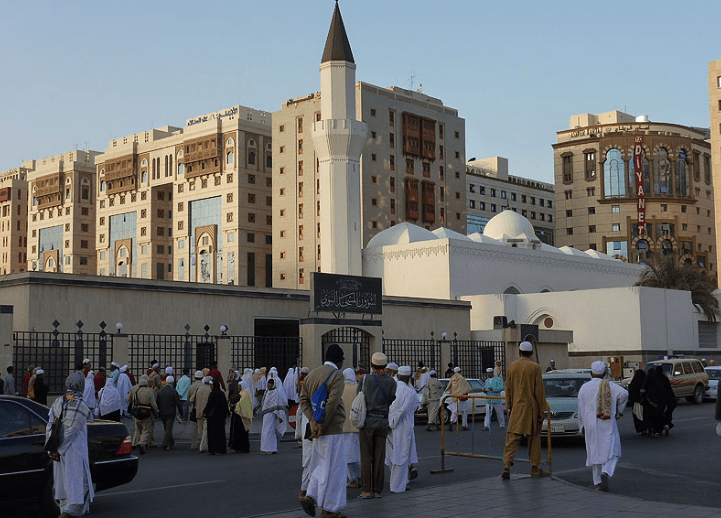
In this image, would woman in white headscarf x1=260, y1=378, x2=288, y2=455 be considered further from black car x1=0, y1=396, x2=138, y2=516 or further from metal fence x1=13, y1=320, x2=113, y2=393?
metal fence x1=13, y1=320, x2=113, y2=393

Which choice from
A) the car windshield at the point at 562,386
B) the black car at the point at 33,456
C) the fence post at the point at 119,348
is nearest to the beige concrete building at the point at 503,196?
the fence post at the point at 119,348

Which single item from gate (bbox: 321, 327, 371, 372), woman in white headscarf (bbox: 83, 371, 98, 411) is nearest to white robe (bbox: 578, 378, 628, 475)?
woman in white headscarf (bbox: 83, 371, 98, 411)

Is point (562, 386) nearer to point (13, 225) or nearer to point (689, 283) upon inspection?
point (689, 283)

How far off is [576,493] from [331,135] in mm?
39590

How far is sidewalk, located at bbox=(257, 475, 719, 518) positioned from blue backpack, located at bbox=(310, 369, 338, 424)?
0.93m

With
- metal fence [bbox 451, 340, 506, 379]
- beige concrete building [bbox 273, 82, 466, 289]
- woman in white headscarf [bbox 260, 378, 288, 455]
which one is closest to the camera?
woman in white headscarf [bbox 260, 378, 288, 455]

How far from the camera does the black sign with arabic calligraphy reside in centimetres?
3008

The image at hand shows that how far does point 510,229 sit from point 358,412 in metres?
53.6

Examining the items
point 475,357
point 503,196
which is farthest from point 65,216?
point 475,357

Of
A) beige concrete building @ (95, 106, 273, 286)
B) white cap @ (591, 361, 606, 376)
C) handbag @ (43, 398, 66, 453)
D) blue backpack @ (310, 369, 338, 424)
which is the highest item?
beige concrete building @ (95, 106, 273, 286)

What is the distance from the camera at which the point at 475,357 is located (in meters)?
36.0

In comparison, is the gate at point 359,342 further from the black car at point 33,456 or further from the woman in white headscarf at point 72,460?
the woman in white headscarf at point 72,460

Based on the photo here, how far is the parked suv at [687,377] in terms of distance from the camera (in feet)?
93.6

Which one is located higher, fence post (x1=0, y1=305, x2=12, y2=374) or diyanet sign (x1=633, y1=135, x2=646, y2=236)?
diyanet sign (x1=633, y1=135, x2=646, y2=236)
